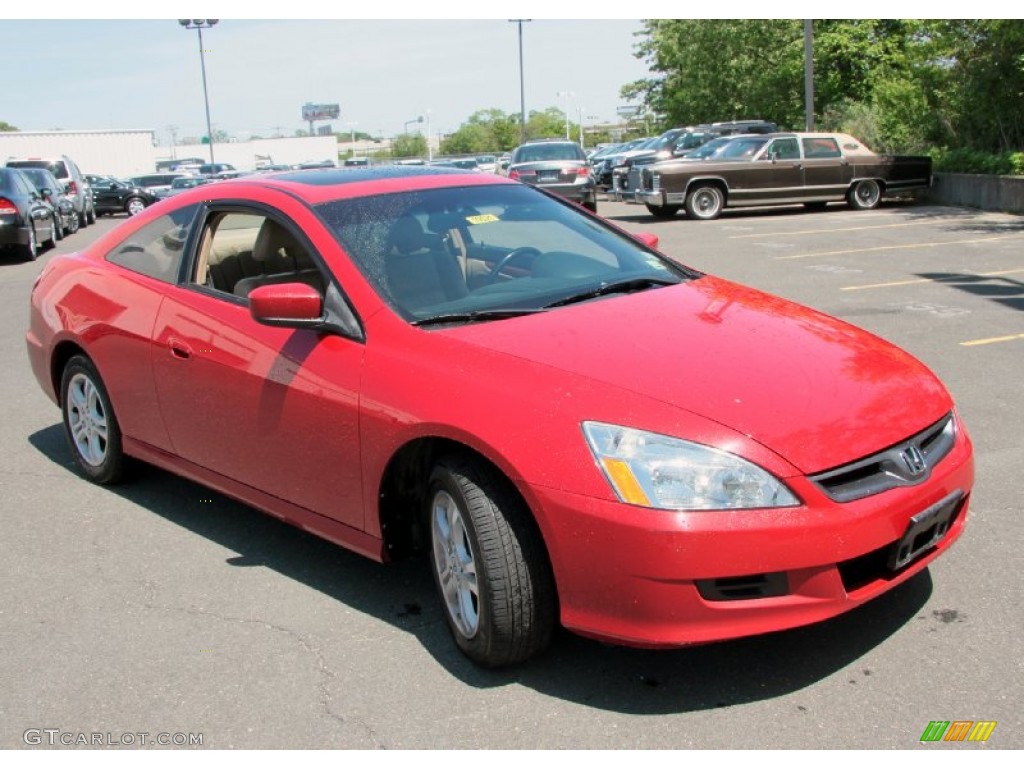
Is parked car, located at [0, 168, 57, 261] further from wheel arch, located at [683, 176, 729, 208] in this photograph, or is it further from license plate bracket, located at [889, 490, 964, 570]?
license plate bracket, located at [889, 490, 964, 570]

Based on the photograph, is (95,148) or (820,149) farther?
(95,148)

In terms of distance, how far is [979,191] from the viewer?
21.0 metres

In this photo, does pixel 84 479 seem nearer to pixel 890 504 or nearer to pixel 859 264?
pixel 890 504

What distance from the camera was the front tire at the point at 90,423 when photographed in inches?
211

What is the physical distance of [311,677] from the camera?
11.7ft

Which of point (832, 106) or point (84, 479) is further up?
point (832, 106)

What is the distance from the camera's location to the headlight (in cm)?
308

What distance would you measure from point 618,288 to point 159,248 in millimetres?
2210

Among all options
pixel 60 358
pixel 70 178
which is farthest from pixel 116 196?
pixel 60 358

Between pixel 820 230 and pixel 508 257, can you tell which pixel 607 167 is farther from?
pixel 508 257

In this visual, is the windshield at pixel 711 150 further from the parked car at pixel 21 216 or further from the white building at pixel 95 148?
the white building at pixel 95 148

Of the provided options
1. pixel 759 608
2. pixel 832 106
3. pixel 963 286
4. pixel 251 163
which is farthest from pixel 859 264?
pixel 251 163

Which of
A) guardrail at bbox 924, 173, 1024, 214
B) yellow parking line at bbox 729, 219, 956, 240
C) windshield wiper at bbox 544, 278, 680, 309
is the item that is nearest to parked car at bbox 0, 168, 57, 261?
yellow parking line at bbox 729, 219, 956, 240

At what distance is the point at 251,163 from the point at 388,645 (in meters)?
84.4
